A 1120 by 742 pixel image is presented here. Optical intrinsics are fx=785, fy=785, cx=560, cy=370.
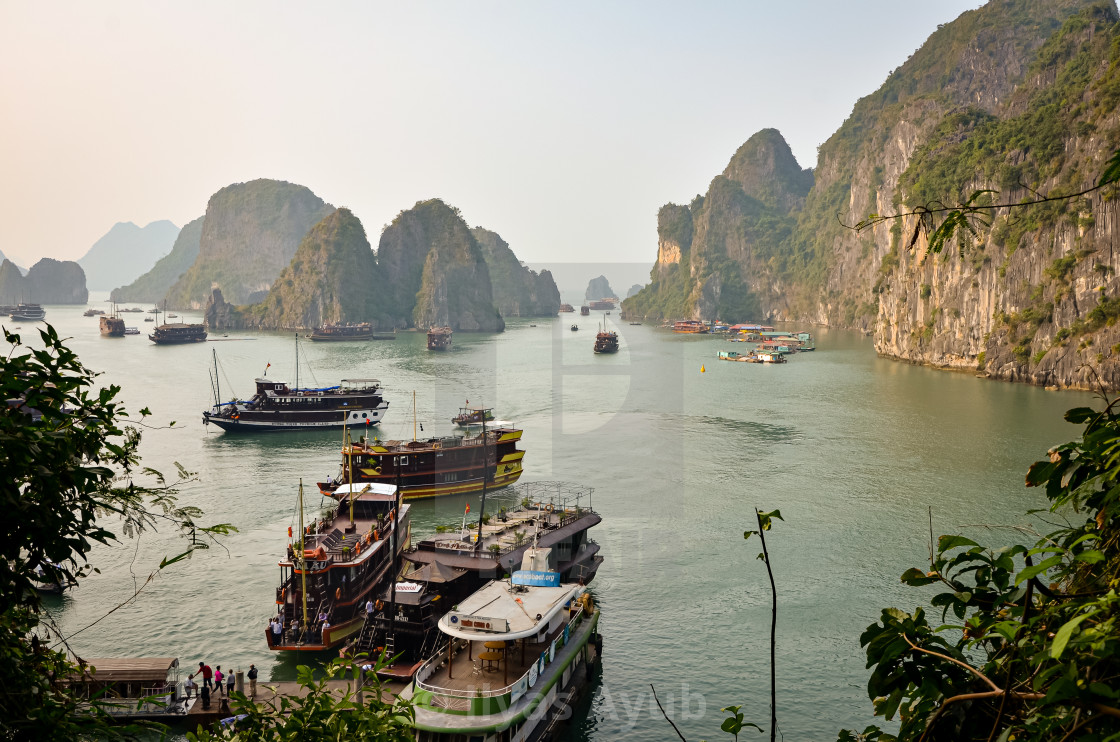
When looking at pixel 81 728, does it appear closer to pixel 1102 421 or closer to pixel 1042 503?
pixel 1102 421

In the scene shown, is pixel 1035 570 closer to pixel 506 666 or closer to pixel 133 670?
pixel 506 666

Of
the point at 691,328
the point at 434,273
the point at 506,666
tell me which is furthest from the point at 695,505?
the point at 434,273

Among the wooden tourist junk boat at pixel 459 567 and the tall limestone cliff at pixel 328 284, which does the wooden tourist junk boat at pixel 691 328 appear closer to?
the tall limestone cliff at pixel 328 284

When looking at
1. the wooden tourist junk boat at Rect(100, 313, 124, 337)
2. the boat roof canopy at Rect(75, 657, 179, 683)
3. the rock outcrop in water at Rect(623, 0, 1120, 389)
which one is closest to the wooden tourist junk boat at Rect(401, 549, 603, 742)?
the boat roof canopy at Rect(75, 657, 179, 683)

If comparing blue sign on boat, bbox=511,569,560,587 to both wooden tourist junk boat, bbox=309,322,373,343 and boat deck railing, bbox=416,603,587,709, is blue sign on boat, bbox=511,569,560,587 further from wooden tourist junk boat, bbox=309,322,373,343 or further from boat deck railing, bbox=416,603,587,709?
wooden tourist junk boat, bbox=309,322,373,343

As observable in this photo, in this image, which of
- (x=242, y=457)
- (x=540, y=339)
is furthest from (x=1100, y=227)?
(x=540, y=339)

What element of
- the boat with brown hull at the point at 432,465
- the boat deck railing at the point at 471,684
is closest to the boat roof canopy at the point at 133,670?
the boat deck railing at the point at 471,684
